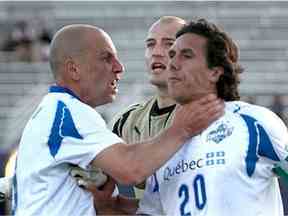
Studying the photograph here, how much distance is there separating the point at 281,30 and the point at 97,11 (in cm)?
391

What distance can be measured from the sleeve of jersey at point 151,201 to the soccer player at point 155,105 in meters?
0.38

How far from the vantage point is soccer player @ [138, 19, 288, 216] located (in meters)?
5.44

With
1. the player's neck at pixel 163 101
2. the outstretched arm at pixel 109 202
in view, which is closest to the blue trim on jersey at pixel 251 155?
the outstretched arm at pixel 109 202

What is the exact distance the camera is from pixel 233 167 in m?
5.45

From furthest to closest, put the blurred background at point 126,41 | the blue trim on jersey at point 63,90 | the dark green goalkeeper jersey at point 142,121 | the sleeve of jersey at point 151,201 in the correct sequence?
the blurred background at point 126,41 < the dark green goalkeeper jersey at point 142,121 < the sleeve of jersey at point 151,201 < the blue trim on jersey at point 63,90

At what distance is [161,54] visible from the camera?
6738mm

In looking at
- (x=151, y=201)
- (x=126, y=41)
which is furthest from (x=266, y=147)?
(x=126, y=41)

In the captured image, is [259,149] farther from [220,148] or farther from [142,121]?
[142,121]

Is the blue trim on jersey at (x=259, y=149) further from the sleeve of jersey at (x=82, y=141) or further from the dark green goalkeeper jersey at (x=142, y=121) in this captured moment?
the dark green goalkeeper jersey at (x=142, y=121)

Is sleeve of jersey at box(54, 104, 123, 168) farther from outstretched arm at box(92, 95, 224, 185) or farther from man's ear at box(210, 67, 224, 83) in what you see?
man's ear at box(210, 67, 224, 83)

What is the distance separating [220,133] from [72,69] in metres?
0.81

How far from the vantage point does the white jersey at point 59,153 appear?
18.0 feet

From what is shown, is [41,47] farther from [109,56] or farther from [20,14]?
[109,56]

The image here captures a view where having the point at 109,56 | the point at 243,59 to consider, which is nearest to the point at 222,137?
the point at 109,56
